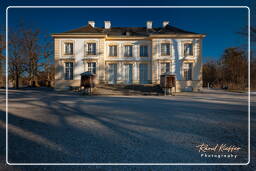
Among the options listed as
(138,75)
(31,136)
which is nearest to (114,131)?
(31,136)

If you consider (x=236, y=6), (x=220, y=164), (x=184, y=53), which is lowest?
(x=220, y=164)

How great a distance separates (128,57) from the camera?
53.2 ft

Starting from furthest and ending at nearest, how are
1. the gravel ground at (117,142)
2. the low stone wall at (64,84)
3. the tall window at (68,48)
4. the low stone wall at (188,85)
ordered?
the tall window at (68,48) < the low stone wall at (64,84) < the low stone wall at (188,85) < the gravel ground at (117,142)

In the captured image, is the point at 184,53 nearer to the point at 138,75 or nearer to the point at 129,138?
the point at 138,75

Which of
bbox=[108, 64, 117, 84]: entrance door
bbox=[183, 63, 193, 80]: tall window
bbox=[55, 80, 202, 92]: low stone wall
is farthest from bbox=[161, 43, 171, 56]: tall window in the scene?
bbox=[108, 64, 117, 84]: entrance door

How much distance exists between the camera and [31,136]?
2.54 metres

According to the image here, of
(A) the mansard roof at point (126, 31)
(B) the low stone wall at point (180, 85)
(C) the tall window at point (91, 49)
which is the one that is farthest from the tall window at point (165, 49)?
(C) the tall window at point (91, 49)

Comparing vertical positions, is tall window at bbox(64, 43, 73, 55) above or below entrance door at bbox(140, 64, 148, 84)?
above

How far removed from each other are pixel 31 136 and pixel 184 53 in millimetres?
16727

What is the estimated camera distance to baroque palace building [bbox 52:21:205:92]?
49.9 ft

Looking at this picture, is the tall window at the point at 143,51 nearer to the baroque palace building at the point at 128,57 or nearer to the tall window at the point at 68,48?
the baroque palace building at the point at 128,57

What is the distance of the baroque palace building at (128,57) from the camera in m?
15.2

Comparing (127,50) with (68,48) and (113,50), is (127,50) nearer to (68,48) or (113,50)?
(113,50)

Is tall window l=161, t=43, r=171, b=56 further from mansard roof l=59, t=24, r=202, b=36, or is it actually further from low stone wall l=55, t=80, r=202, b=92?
low stone wall l=55, t=80, r=202, b=92
